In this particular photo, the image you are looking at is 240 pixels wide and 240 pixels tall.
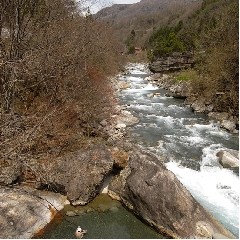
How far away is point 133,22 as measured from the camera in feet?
360

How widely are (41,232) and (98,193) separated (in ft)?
6.78

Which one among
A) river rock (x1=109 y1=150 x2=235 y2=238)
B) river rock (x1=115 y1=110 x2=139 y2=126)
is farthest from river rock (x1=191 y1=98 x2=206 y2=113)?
river rock (x1=109 y1=150 x2=235 y2=238)

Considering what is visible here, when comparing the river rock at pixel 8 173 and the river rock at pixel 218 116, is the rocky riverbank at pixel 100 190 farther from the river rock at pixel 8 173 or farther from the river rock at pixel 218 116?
the river rock at pixel 218 116

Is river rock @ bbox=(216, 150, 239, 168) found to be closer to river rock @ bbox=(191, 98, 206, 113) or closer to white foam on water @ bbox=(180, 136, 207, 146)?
white foam on water @ bbox=(180, 136, 207, 146)

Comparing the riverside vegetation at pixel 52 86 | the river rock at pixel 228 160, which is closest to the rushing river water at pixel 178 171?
the river rock at pixel 228 160

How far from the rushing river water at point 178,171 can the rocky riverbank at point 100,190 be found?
0.34m

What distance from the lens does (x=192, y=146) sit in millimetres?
11461

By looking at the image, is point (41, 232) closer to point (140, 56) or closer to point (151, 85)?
point (151, 85)

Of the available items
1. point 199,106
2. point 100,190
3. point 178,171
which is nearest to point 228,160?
point 178,171

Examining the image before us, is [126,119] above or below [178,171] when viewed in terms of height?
above

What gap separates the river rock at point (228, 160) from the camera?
9.39 meters

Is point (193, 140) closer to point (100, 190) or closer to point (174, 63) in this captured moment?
point (100, 190)

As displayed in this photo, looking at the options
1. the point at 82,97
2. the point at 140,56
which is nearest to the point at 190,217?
the point at 82,97

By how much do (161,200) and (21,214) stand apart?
360cm
